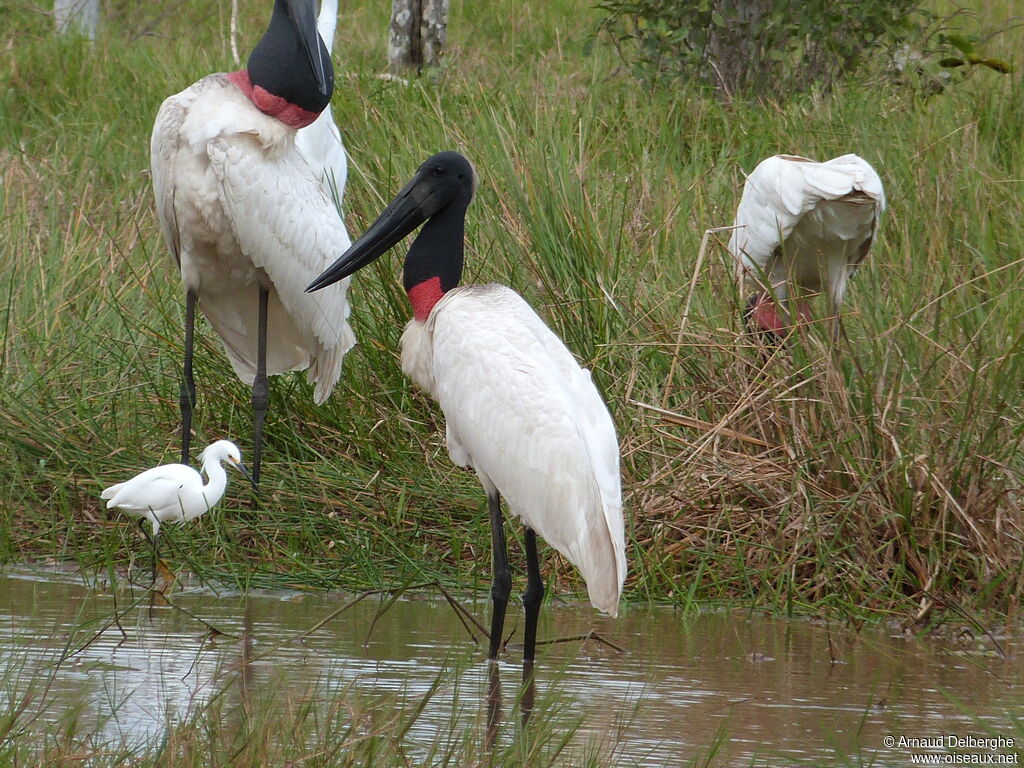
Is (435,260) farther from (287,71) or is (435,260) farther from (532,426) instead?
(287,71)

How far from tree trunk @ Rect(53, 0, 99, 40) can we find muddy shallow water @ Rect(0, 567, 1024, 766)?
6.20m

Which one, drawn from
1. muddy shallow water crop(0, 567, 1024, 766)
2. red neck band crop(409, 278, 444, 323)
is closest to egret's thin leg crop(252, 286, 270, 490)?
muddy shallow water crop(0, 567, 1024, 766)

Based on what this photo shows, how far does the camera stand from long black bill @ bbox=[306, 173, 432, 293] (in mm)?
4402

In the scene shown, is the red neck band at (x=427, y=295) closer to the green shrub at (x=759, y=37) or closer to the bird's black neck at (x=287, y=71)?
the bird's black neck at (x=287, y=71)

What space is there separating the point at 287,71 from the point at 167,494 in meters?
1.76

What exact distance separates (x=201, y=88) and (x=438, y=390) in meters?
1.71

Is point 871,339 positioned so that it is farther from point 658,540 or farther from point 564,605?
point 564,605

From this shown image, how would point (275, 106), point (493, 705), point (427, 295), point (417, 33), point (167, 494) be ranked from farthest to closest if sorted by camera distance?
point (417, 33) → point (275, 106) → point (427, 295) → point (167, 494) → point (493, 705)

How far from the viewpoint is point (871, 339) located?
4.47 m

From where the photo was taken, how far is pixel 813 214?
5.61 metres

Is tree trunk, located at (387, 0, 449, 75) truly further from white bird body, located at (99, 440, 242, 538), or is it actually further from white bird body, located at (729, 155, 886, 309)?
white bird body, located at (99, 440, 242, 538)

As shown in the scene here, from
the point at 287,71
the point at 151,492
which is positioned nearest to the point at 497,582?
the point at 151,492

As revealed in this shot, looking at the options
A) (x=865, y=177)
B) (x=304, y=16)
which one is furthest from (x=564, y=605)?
(x=304, y=16)

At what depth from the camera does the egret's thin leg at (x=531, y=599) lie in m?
3.84
